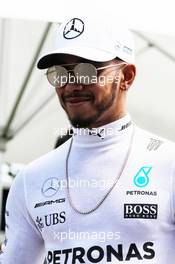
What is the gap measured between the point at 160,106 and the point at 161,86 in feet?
0.66

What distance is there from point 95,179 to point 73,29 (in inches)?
12.6

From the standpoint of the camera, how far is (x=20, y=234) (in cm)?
164

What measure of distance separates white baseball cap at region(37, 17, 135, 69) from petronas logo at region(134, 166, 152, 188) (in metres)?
0.23

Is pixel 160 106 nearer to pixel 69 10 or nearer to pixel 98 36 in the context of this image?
pixel 69 10

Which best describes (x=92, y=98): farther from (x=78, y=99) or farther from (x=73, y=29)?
(x=73, y=29)

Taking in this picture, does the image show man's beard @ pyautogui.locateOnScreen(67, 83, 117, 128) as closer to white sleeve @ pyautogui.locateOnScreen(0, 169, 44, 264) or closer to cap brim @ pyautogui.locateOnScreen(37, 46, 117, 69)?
cap brim @ pyautogui.locateOnScreen(37, 46, 117, 69)

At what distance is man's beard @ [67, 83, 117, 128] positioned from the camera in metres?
1.50

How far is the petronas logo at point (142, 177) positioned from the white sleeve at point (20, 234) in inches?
10.0

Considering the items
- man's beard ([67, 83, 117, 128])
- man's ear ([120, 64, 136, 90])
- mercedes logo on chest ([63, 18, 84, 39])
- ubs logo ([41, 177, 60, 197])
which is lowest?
ubs logo ([41, 177, 60, 197])

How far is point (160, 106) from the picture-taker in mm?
4688

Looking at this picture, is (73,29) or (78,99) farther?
(73,29)

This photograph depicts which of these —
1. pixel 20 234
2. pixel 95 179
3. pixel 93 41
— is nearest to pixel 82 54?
pixel 93 41

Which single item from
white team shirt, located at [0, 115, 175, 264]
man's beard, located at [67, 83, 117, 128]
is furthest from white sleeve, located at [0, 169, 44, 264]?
man's beard, located at [67, 83, 117, 128]

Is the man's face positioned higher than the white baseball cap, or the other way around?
the white baseball cap
